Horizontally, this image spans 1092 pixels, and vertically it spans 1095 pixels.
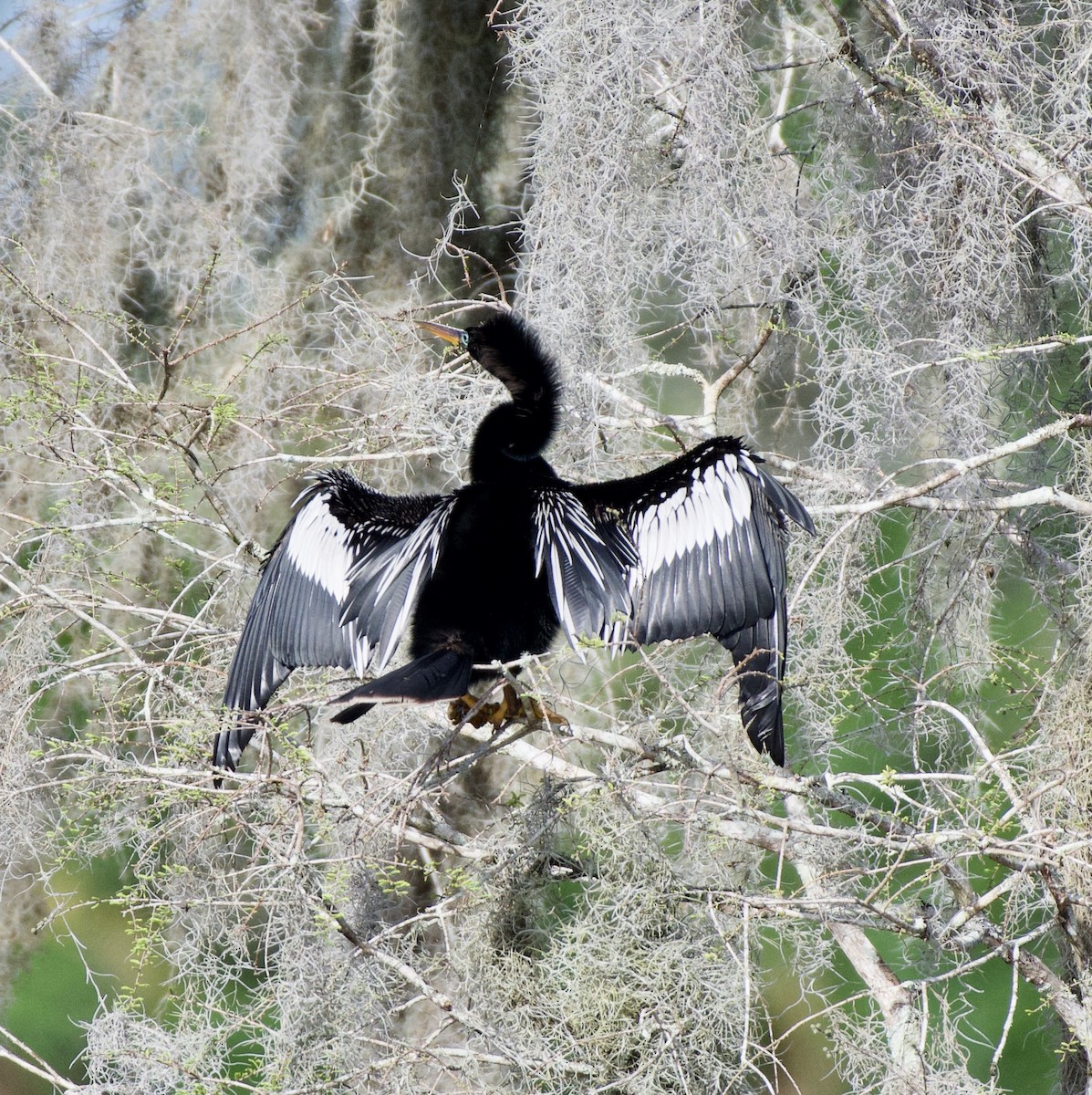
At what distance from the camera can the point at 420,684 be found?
1.75 metres

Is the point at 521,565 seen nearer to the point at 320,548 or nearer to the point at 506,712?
the point at 506,712

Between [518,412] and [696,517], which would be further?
[518,412]

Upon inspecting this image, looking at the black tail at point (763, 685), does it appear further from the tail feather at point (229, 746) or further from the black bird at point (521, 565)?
the tail feather at point (229, 746)

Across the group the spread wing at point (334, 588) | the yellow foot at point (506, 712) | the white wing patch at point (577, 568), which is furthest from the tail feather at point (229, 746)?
the white wing patch at point (577, 568)

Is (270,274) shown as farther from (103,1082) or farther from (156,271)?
(103,1082)

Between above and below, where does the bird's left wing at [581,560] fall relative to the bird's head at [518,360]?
below

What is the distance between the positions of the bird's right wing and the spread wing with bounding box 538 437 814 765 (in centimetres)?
24

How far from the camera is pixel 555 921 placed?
190 cm

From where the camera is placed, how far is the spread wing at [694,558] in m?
1.92

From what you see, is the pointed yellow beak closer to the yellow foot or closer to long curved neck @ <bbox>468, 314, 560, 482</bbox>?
long curved neck @ <bbox>468, 314, 560, 482</bbox>

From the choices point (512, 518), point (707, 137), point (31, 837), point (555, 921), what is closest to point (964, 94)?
point (707, 137)

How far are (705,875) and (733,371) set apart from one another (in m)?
1.01

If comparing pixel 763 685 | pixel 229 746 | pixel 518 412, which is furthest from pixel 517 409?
pixel 229 746

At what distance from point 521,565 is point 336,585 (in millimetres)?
324
